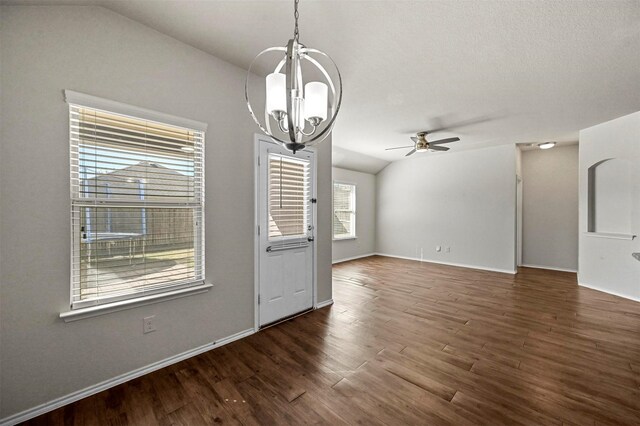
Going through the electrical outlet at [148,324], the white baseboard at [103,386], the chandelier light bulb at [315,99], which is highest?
the chandelier light bulb at [315,99]

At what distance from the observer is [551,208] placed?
5773mm

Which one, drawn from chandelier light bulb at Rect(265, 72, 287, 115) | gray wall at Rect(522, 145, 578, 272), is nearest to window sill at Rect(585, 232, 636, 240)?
gray wall at Rect(522, 145, 578, 272)

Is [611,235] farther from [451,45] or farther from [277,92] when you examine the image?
[277,92]

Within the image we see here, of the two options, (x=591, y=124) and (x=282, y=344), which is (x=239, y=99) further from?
(x=591, y=124)

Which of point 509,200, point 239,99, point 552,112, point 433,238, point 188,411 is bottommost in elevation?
point 188,411

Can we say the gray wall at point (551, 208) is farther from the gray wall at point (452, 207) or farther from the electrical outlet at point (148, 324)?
the electrical outlet at point (148, 324)

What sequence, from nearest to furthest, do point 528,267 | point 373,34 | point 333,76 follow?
point 373,34
point 333,76
point 528,267

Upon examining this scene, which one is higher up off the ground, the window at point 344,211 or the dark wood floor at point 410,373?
the window at point 344,211

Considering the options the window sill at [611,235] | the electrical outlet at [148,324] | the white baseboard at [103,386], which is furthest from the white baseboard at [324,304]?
the window sill at [611,235]

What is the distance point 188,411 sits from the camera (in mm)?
1700

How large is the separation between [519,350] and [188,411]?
2.88 m

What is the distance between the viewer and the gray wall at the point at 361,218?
683cm

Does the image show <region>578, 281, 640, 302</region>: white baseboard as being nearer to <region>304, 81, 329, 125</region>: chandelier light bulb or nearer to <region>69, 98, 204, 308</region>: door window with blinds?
<region>304, 81, 329, 125</region>: chandelier light bulb

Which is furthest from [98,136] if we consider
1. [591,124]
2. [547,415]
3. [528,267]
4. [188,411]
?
[528,267]
